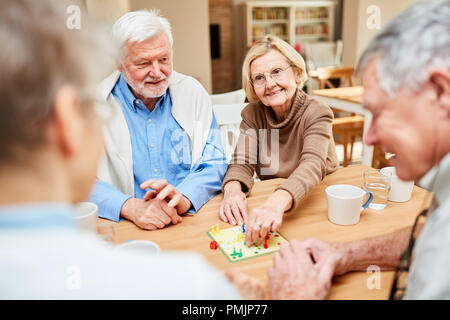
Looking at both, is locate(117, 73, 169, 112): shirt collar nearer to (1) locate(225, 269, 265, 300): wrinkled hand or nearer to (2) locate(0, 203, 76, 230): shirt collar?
(1) locate(225, 269, 265, 300): wrinkled hand

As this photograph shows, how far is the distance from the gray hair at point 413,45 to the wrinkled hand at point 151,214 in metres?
0.79

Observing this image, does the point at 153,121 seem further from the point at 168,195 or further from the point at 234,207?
the point at 234,207

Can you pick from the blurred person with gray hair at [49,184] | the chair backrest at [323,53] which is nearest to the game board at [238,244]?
the blurred person with gray hair at [49,184]

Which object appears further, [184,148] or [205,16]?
[205,16]

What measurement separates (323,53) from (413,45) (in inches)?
327

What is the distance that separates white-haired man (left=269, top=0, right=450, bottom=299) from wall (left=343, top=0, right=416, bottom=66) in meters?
5.61

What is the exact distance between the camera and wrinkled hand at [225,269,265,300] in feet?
2.44

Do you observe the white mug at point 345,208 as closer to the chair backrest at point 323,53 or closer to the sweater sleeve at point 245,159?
the sweater sleeve at point 245,159

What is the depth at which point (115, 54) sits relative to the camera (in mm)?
552

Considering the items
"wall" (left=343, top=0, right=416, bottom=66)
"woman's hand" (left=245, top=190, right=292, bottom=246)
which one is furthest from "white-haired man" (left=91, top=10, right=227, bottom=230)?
"wall" (left=343, top=0, right=416, bottom=66)
